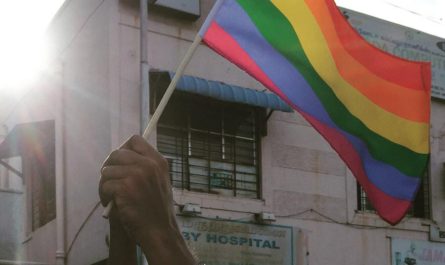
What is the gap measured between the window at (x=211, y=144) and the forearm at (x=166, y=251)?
402 inches

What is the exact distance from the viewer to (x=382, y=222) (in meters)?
14.5

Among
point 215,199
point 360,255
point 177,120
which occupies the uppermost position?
→ point 177,120

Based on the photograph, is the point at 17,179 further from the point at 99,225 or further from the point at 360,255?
the point at 360,255

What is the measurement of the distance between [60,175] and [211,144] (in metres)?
2.88

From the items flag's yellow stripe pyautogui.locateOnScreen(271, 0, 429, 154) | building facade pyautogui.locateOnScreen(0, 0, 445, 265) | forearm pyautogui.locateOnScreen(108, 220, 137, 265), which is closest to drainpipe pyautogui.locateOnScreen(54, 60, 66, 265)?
building facade pyautogui.locateOnScreen(0, 0, 445, 265)

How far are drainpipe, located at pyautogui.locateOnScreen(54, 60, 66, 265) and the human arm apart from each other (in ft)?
39.8

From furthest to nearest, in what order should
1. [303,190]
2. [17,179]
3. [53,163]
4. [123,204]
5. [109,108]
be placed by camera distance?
[17,179] < [53,163] < [303,190] < [109,108] < [123,204]

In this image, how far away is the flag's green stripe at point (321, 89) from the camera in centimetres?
497

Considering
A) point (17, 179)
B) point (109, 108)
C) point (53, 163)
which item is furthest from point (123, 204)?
point (17, 179)

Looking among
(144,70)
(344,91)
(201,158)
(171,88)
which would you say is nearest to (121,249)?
(171,88)

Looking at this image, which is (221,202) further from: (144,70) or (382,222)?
(382,222)

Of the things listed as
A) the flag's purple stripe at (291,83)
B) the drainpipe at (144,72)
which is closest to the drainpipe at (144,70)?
the drainpipe at (144,72)

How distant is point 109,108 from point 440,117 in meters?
6.76

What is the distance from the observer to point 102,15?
42.1ft
